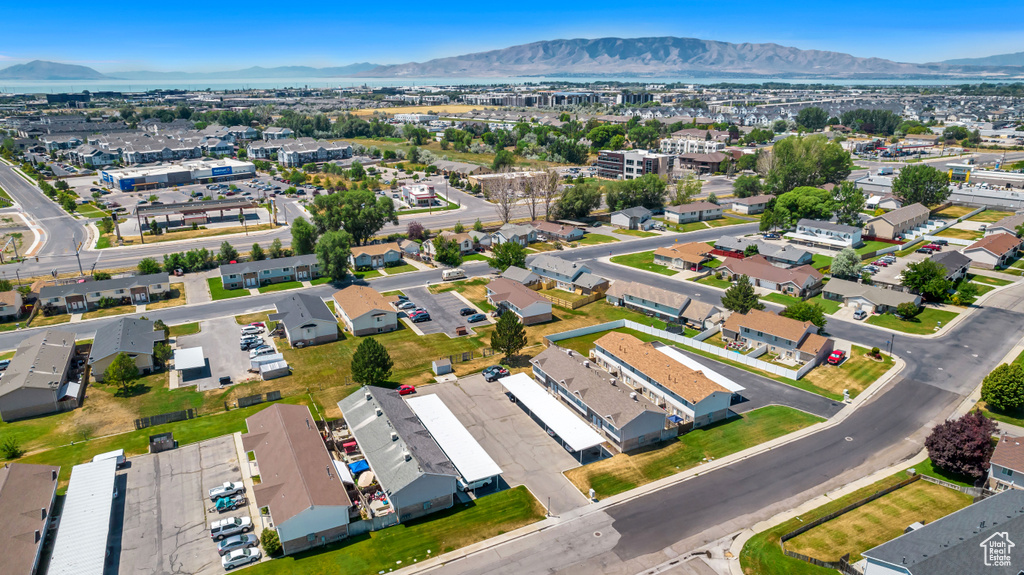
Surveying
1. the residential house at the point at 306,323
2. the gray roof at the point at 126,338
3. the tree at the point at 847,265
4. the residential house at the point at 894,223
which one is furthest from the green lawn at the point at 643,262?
the gray roof at the point at 126,338

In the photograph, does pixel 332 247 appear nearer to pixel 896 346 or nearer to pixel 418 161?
pixel 896 346

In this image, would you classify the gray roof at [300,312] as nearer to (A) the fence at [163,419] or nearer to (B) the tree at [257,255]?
(A) the fence at [163,419]

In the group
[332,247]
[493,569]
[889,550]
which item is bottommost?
[493,569]

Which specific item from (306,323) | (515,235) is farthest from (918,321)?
(306,323)

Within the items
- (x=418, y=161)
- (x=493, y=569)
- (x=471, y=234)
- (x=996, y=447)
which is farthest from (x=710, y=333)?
(x=418, y=161)

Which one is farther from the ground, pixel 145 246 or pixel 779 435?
pixel 145 246

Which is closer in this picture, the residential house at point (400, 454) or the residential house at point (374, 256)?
the residential house at point (400, 454)
